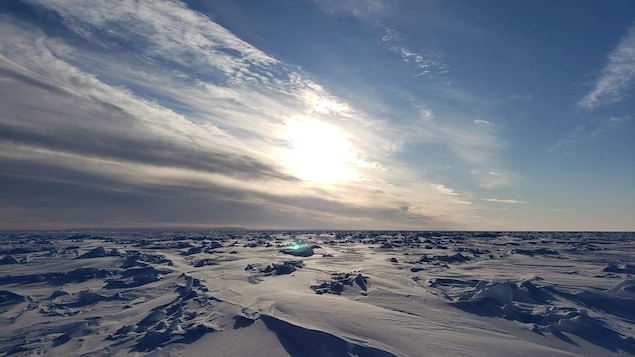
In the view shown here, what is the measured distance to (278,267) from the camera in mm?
14195

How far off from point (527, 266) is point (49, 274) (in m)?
20.7

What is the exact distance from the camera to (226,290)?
10.8 meters

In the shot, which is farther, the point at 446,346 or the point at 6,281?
the point at 6,281

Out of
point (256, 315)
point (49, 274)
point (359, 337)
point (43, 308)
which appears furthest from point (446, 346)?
point (49, 274)

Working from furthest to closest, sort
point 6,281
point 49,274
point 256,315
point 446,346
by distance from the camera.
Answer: point 49,274, point 6,281, point 256,315, point 446,346

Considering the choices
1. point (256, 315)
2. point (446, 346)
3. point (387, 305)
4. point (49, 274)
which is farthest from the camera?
point (49, 274)

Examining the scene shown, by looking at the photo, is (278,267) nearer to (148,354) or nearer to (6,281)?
(148,354)

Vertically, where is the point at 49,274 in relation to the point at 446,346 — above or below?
below

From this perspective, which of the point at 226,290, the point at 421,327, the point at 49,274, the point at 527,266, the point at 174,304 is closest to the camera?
the point at 421,327

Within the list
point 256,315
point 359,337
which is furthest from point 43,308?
point 359,337

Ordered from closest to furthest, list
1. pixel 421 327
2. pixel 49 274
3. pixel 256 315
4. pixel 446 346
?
pixel 446 346 → pixel 421 327 → pixel 256 315 → pixel 49 274

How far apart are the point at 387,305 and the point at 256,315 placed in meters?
3.38

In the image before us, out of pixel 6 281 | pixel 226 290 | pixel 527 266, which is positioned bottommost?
pixel 6 281

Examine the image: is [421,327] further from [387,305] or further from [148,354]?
[148,354]
